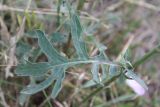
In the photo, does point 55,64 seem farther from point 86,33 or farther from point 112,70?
point 86,33

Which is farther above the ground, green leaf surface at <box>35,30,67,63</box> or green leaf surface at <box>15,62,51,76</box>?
green leaf surface at <box>35,30,67,63</box>

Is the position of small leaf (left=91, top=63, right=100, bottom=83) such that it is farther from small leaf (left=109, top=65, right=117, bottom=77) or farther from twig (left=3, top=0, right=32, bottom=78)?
twig (left=3, top=0, right=32, bottom=78)

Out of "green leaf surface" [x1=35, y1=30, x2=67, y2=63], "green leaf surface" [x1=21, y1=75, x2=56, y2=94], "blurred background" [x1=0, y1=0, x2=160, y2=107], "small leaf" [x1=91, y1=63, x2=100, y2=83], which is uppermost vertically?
"green leaf surface" [x1=35, y1=30, x2=67, y2=63]

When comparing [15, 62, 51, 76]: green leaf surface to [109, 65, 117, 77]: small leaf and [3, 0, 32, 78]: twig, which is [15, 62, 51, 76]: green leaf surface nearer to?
[109, 65, 117, 77]: small leaf

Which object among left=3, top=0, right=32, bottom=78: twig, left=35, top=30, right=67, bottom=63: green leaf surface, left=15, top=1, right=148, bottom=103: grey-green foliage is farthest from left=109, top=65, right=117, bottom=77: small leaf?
left=3, top=0, right=32, bottom=78: twig

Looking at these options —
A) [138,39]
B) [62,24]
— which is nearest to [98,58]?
[62,24]

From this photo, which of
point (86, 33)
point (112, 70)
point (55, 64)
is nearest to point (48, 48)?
point (55, 64)

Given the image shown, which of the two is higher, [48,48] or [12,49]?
[48,48]

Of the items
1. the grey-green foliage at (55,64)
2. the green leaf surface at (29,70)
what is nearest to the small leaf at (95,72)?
the grey-green foliage at (55,64)

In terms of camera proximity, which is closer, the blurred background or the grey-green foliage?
the grey-green foliage
